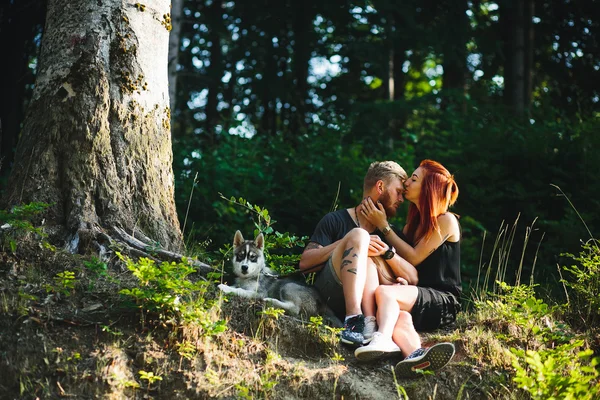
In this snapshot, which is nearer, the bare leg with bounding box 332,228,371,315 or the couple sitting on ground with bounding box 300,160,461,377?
the couple sitting on ground with bounding box 300,160,461,377

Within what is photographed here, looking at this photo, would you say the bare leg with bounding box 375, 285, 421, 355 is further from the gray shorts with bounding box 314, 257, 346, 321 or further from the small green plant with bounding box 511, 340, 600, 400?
the small green plant with bounding box 511, 340, 600, 400

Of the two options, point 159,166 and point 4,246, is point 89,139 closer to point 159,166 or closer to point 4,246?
point 159,166

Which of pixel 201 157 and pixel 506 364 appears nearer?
pixel 506 364

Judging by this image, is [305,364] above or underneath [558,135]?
underneath

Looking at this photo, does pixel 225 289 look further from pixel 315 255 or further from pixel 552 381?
pixel 552 381

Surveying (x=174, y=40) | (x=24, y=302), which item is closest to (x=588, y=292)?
(x=24, y=302)

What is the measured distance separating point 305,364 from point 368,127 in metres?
8.43

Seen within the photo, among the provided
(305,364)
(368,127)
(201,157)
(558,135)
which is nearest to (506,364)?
(305,364)

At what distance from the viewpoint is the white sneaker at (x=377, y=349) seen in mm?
4871

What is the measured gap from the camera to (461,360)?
5262 millimetres

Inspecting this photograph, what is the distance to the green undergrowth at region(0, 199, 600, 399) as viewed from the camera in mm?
4277

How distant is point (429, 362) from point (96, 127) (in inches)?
140

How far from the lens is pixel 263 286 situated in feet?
19.7

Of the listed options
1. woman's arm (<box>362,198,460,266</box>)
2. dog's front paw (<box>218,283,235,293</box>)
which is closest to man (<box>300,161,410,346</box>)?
woman's arm (<box>362,198,460,266</box>)
